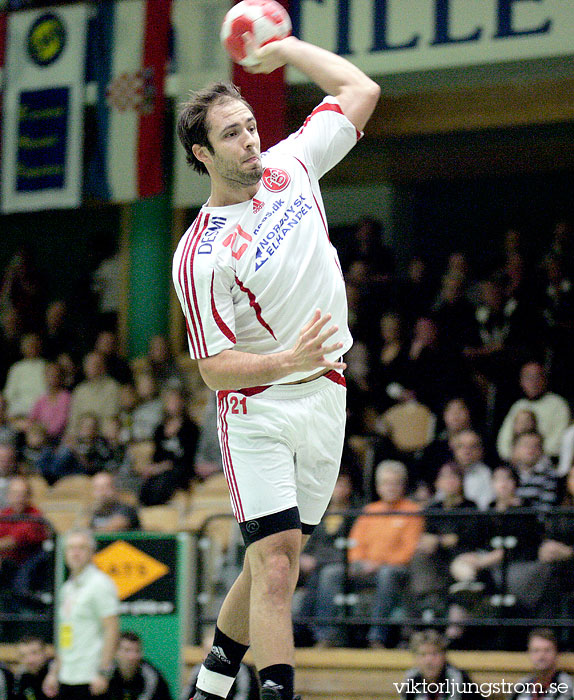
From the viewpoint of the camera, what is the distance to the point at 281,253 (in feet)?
15.5

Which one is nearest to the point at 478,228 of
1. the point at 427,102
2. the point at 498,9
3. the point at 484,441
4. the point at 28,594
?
the point at 427,102

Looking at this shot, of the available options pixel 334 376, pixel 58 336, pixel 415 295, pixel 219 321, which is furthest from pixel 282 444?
pixel 58 336

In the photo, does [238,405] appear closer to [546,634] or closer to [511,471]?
[546,634]

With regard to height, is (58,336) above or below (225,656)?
above

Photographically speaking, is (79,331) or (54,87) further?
(79,331)

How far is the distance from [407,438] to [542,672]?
10.9 ft

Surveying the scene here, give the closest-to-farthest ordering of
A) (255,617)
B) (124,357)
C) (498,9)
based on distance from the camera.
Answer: (255,617), (498,9), (124,357)

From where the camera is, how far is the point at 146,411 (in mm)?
12695

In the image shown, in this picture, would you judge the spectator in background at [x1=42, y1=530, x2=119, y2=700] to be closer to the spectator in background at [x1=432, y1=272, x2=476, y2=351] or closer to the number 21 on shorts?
the spectator in background at [x1=432, y1=272, x2=476, y2=351]

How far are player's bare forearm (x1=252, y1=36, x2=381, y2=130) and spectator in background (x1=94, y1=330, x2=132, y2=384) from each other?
28.0ft

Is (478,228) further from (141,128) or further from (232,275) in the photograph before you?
(232,275)

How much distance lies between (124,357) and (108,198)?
2069 mm

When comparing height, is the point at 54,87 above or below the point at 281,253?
above

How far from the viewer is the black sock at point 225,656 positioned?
493 cm
